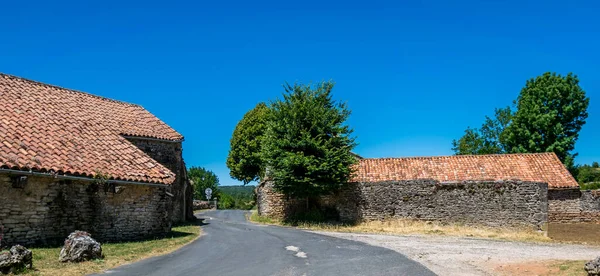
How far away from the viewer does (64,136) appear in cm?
1550

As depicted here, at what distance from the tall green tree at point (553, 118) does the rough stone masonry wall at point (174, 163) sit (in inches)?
1188

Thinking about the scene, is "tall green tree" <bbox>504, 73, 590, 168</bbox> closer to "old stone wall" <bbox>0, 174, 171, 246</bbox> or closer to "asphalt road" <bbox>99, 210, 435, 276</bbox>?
"asphalt road" <bbox>99, 210, 435, 276</bbox>

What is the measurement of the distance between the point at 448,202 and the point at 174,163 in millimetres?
14951

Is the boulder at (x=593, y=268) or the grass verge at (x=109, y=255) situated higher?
the boulder at (x=593, y=268)

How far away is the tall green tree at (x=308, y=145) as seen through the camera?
23.8m

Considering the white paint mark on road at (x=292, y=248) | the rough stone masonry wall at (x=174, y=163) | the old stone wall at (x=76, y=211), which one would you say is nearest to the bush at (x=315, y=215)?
the rough stone masonry wall at (x=174, y=163)

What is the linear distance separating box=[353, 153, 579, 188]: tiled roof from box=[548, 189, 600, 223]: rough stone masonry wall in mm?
697

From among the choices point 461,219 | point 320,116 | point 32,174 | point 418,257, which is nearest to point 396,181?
point 461,219

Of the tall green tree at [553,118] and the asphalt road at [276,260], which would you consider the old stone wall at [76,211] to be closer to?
the asphalt road at [276,260]

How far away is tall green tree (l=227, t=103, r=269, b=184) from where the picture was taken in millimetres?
42312

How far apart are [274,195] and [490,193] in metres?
13.0

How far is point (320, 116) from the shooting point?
24.9 m

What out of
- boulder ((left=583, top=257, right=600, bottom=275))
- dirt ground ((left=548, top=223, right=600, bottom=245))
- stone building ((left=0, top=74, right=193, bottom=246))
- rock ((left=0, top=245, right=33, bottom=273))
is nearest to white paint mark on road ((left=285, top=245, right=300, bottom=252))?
stone building ((left=0, top=74, right=193, bottom=246))

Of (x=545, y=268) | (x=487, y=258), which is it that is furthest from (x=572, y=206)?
(x=545, y=268)
